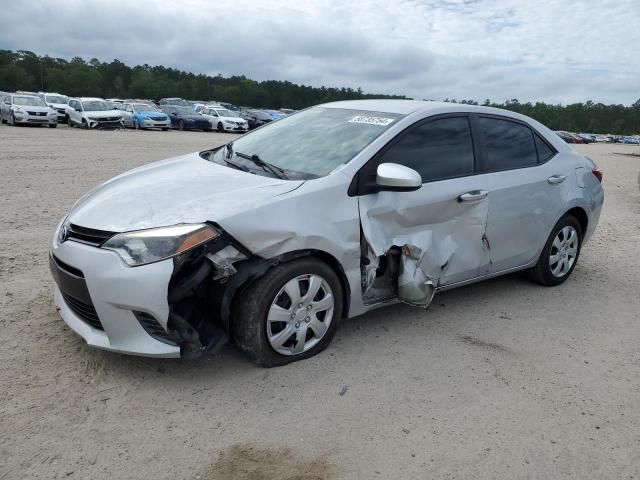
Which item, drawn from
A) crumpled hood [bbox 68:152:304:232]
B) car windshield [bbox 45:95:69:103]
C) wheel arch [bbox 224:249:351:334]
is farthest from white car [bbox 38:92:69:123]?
wheel arch [bbox 224:249:351:334]

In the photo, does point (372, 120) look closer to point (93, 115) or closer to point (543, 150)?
point (543, 150)

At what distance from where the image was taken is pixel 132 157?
1389 centimetres

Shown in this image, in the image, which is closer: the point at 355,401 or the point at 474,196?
the point at 355,401

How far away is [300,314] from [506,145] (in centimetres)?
250

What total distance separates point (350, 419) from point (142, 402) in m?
1.16

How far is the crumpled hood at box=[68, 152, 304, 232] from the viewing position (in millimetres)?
3152

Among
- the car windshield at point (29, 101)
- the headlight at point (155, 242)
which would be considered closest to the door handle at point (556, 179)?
the headlight at point (155, 242)

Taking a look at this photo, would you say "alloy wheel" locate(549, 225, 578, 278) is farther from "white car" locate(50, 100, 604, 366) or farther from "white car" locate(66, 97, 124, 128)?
"white car" locate(66, 97, 124, 128)

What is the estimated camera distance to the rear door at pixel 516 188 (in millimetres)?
4469

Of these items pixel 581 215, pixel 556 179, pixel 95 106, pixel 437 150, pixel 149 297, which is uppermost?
pixel 437 150

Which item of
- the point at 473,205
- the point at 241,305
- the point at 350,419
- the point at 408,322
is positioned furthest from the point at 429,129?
the point at 350,419

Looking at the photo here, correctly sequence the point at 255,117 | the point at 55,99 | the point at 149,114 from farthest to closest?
1. the point at 255,117
2. the point at 55,99
3. the point at 149,114

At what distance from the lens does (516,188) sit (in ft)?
15.0

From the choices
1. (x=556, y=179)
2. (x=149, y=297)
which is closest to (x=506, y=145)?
(x=556, y=179)
